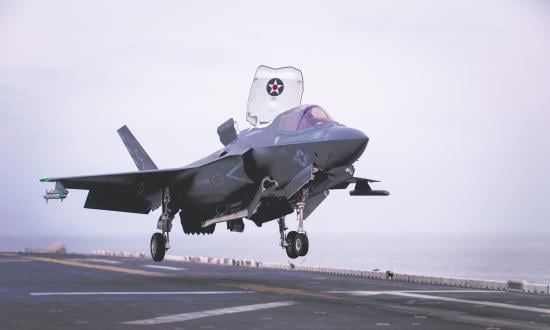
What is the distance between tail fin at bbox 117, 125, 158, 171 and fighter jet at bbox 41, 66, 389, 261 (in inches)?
160

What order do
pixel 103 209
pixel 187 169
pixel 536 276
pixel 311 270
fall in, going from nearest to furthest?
1. pixel 187 169
2. pixel 103 209
3. pixel 311 270
4. pixel 536 276

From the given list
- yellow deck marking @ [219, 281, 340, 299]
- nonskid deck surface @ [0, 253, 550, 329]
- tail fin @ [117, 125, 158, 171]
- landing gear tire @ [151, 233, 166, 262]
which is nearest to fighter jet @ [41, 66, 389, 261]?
landing gear tire @ [151, 233, 166, 262]

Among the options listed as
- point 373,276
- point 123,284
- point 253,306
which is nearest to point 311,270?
point 373,276

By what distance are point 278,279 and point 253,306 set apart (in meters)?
10.3

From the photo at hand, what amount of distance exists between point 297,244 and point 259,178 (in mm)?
2608

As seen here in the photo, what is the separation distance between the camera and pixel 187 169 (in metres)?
A: 26.5

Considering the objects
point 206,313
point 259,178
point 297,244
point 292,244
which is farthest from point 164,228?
point 206,313

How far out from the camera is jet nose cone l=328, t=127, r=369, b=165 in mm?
20781

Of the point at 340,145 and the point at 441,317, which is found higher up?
the point at 340,145

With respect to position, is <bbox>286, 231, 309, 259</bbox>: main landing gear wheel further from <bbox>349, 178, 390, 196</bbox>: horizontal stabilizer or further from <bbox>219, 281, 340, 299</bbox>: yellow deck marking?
<bbox>349, 178, 390, 196</bbox>: horizontal stabilizer

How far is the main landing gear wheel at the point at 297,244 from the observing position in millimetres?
22038

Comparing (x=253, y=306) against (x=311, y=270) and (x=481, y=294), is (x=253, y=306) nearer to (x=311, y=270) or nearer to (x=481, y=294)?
(x=481, y=294)

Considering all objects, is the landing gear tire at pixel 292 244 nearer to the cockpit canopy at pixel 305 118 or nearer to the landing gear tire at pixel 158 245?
the cockpit canopy at pixel 305 118

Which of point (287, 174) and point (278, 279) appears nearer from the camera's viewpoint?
point (287, 174)
